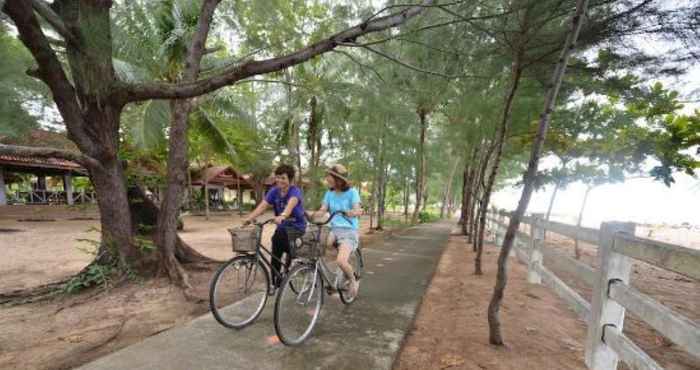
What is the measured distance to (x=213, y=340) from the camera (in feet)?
9.30

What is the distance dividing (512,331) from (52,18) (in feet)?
20.2

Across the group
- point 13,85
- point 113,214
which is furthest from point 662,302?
point 13,85

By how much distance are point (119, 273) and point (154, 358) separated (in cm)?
276

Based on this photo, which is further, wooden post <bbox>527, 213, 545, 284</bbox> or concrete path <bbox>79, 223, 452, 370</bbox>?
wooden post <bbox>527, 213, 545, 284</bbox>

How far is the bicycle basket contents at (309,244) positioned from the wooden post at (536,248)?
3.75 m

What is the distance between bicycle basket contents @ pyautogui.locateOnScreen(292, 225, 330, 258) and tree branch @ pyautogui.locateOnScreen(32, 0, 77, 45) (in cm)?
342

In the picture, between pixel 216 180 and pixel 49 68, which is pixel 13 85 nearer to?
pixel 49 68

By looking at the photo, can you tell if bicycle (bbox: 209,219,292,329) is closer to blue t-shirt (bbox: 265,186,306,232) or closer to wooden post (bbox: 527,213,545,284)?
blue t-shirt (bbox: 265,186,306,232)

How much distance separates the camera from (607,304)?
2365mm

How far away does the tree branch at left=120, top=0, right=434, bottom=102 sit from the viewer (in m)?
2.81

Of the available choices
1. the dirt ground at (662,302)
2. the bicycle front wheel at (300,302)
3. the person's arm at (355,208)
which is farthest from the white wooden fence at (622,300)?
the bicycle front wheel at (300,302)

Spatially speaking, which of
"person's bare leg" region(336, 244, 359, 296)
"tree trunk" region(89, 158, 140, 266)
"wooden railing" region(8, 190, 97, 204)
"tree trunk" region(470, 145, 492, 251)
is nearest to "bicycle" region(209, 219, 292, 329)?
"person's bare leg" region(336, 244, 359, 296)

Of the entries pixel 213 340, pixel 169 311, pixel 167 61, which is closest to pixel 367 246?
pixel 169 311

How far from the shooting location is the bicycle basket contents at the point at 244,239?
2.98 m
